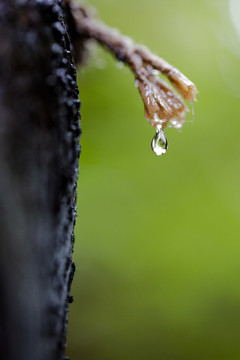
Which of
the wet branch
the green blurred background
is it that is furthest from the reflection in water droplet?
the green blurred background

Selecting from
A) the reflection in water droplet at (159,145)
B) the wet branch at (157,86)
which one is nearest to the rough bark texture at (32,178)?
the wet branch at (157,86)

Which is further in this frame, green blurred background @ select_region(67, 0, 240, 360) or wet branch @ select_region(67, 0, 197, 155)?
green blurred background @ select_region(67, 0, 240, 360)

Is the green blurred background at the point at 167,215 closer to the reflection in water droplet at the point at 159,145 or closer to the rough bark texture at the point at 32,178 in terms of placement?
the reflection in water droplet at the point at 159,145

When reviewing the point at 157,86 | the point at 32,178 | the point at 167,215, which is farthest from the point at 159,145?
the point at 167,215

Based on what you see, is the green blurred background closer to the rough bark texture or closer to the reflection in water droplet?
the reflection in water droplet

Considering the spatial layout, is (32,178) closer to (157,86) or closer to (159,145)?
(157,86)

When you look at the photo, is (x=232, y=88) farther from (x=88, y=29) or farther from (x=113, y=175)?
(x=88, y=29)
